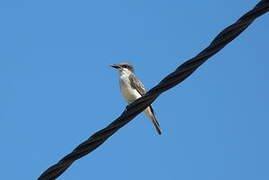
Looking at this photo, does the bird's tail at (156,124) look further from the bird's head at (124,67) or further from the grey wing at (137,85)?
the bird's head at (124,67)

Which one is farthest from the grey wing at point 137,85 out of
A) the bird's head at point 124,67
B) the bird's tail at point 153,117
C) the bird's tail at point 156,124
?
the bird's tail at point 156,124

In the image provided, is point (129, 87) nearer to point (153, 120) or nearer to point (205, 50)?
point (153, 120)

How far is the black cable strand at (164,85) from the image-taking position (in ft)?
13.9

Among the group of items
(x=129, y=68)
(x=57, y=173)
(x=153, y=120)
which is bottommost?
(x=57, y=173)

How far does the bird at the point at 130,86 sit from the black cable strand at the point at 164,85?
7957 mm

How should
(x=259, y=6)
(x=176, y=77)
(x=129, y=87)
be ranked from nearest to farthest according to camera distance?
(x=259, y=6), (x=176, y=77), (x=129, y=87)

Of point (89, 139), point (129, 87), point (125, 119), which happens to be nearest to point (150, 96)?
point (125, 119)

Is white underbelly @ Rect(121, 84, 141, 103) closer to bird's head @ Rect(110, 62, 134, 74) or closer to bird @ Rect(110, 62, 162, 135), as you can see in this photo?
bird @ Rect(110, 62, 162, 135)

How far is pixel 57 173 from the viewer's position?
448 cm

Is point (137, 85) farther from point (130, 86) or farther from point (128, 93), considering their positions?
point (128, 93)

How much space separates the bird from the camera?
12.7m

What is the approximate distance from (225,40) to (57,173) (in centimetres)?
149

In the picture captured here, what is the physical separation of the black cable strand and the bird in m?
7.96

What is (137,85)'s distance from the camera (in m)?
12.9
